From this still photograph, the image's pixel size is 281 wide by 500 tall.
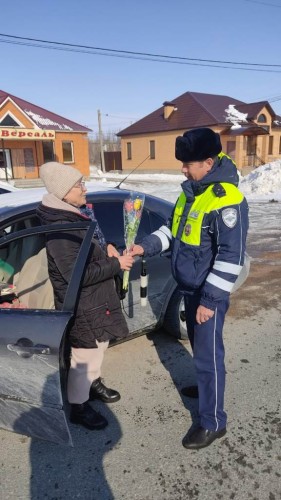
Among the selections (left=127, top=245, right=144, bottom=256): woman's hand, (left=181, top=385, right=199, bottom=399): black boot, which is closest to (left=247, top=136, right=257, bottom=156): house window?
(left=181, top=385, right=199, bottom=399): black boot

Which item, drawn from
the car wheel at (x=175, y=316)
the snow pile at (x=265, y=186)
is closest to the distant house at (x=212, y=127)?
the snow pile at (x=265, y=186)

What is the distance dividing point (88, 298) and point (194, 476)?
1174mm

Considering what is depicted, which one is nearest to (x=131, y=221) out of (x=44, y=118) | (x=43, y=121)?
(x=43, y=121)

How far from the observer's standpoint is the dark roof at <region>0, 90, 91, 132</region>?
22.8 metres

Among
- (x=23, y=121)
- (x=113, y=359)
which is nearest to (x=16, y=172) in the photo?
(x=23, y=121)

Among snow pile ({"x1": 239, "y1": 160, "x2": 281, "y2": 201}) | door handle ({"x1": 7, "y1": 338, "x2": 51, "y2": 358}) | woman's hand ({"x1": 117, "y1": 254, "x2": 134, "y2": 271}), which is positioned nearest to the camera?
door handle ({"x1": 7, "y1": 338, "x2": 51, "y2": 358})

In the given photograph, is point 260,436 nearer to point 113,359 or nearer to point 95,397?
point 95,397

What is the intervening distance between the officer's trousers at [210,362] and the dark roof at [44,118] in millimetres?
22431

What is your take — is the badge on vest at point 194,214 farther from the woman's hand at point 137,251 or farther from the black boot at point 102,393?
the black boot at point 102,393

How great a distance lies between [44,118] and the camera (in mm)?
23688

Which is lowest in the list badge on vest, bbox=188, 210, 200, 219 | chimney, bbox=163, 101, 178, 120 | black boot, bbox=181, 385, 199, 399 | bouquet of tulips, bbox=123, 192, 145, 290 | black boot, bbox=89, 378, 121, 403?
black boot, bbox=181, 385, 199, 399

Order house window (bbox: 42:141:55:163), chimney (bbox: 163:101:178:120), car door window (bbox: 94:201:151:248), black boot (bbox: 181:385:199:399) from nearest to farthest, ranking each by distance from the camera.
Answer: black boot (bbox: 181:385:199:399) < car door window (bbox: 94:201:151:248) < house window (bbox: 42:141:55:163) < chimney (bbox: 163:101:178:120)

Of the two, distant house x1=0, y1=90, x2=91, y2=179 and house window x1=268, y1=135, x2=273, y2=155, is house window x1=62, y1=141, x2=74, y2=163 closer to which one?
distant house x1=0, y1=90, x2=91, y2=179

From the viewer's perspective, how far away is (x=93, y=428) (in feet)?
8.40
